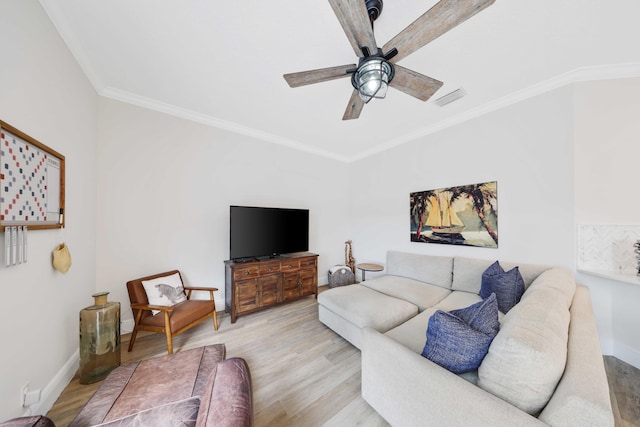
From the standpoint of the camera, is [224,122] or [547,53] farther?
[224,122]

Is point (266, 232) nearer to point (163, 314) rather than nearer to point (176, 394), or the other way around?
point (163, 314)

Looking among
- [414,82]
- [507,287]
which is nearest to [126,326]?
[414,82]

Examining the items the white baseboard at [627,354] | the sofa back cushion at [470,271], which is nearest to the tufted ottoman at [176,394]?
the sofa back cushion at [470,271]

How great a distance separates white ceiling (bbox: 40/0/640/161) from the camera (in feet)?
4.71

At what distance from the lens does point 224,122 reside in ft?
9.73

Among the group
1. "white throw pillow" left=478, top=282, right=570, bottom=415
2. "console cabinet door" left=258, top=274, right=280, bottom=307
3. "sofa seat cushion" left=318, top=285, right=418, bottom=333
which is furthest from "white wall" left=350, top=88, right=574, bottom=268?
"console cabinet door" left=258, top=274, right=280, bottom=307

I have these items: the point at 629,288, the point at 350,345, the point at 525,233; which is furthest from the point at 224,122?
the point at 629,288

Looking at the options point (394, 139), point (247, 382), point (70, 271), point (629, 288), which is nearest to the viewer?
point (247, 382)

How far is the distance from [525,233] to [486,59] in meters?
1.89

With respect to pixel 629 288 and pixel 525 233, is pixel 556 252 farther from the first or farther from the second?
pixel 629 288

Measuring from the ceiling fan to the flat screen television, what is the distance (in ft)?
6.22

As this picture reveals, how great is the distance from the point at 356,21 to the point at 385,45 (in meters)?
0.26

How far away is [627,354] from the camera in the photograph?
186 cm

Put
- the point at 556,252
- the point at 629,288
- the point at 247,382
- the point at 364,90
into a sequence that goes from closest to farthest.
Result: the point at 247,382
the point at 364,90
the point at 629,288
the point at 556,252
